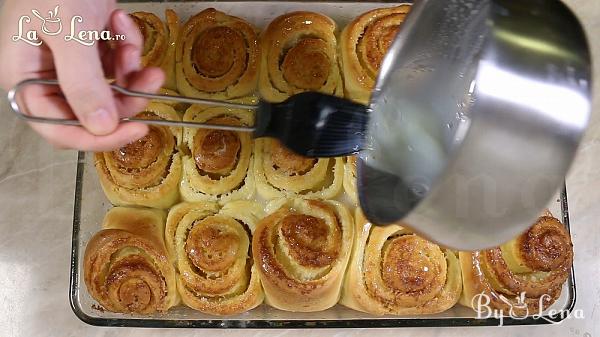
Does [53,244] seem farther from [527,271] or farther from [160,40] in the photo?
[527,271]

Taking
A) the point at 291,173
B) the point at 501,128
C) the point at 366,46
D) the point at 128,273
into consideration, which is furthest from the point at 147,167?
the point at 501,128

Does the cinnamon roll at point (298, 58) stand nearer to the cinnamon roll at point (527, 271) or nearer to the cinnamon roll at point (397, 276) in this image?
the cinnamon roll at point (397, 276)

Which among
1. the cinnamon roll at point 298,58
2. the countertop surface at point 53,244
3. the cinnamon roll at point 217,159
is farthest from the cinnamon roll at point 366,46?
the countertop surface at point 53,244

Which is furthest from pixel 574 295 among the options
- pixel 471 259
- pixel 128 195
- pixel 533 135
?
pixel 128 195

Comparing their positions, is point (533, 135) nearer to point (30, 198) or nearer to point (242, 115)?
point (242, 115)

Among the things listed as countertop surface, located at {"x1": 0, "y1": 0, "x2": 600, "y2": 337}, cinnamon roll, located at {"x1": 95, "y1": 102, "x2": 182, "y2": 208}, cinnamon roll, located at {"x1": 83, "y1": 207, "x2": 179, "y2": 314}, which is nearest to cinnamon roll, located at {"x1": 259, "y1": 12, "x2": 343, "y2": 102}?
cinnamon roll, located at {"x1": 95, "y1": 102, "x2": 182, "y2": 208}
